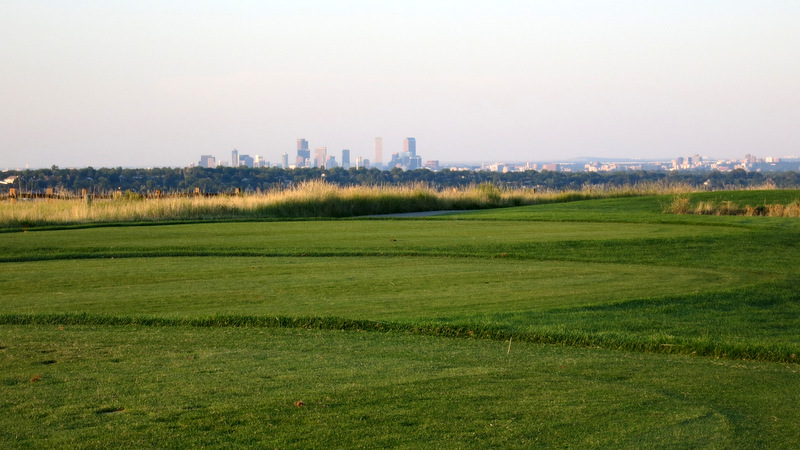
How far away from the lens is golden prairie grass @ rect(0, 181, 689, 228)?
23.9m

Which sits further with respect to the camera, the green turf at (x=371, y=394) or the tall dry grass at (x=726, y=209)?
the tall dry grass at (x=726, y=209)

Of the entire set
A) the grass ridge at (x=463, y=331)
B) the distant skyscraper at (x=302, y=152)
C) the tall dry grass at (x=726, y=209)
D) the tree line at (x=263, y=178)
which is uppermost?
the distant skyscraper at (x=302, y=152)

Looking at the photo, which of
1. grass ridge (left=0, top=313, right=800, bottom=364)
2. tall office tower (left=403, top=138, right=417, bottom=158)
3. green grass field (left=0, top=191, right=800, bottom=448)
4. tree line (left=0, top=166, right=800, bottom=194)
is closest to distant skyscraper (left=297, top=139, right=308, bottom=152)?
tall office tower (left=403, top=138, right=417, bottom=158)

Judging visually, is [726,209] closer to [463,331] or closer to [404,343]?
[463,331]

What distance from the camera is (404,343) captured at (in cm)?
732

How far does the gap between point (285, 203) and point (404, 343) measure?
2078cm

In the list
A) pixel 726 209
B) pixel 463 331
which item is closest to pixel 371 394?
pixel 463 331

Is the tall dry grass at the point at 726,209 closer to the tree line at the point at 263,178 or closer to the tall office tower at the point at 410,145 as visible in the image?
the tree line at the point at 263,178

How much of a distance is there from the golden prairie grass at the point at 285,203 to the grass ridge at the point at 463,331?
1514cm

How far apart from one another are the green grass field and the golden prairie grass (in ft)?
28.0

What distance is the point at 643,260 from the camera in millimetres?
13523

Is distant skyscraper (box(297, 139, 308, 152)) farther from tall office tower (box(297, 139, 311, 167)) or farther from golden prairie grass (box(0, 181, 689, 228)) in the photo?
golden prairie grass (box(0, 181, 689, 228))

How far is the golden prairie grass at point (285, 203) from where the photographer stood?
23.9 meters

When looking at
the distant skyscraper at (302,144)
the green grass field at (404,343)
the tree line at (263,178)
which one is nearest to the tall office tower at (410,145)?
the distant skyscraper at (302,144)
